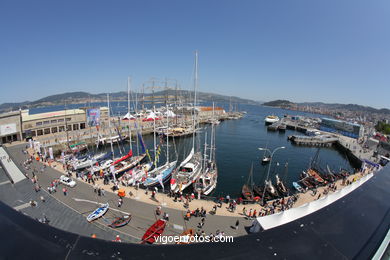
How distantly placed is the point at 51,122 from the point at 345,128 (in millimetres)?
120510

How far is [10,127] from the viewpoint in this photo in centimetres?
4644

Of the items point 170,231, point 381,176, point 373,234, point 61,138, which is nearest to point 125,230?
point 170,231

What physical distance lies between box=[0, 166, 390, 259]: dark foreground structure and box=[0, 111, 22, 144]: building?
190ft

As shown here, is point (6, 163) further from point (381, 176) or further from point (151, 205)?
point (381, 176)

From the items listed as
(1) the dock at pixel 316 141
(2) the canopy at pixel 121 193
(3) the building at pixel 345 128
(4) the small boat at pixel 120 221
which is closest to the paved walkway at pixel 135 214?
(4) the small boat at pixel 120 221

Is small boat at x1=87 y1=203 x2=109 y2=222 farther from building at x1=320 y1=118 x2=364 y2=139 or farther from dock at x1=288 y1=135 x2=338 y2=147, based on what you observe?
building at x1=320 y1=118 x2=364 y2=139

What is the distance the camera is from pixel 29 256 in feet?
13.2

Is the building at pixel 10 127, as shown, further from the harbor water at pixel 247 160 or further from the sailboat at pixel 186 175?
the sailboat at pixel 186 175

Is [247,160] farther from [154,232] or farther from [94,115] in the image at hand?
[94,115]

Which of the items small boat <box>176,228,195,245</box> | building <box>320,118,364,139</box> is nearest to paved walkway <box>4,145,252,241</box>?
small boat <box>176,228,195,245</box>

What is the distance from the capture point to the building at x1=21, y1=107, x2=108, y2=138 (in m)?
50.8

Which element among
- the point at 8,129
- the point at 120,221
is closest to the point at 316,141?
the point at 120,221

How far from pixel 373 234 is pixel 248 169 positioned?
118 feet

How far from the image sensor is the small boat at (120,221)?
17.9 meters
